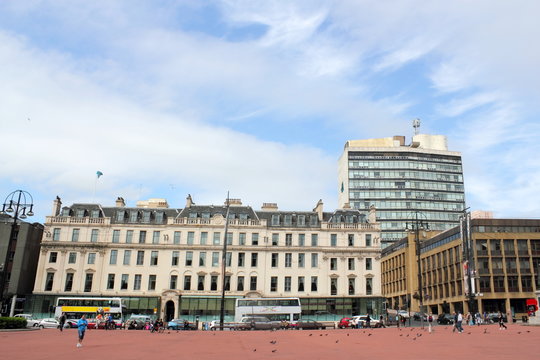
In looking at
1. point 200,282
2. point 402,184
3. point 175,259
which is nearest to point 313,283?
point 200,282

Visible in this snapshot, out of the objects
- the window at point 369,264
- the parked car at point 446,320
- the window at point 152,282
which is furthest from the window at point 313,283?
the window at point 152,282

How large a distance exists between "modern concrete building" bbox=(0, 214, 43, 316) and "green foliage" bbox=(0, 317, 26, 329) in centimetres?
3328

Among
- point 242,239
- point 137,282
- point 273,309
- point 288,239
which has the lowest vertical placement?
point 273,309

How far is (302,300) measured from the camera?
6731 cm

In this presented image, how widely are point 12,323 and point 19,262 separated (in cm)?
3802

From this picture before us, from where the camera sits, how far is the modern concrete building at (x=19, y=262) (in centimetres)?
6769

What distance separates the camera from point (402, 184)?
132250mm

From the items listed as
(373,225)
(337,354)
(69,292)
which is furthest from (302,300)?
(337,354)

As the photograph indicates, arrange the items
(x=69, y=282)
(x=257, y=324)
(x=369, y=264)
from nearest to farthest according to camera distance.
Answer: (x=257, y=324)
(x=69, y=282)
(x=369, y=264)

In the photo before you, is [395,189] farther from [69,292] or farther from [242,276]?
[69,292]

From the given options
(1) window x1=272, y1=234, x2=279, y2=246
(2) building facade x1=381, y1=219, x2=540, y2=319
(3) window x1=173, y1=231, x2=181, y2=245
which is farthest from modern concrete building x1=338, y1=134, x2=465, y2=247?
(3) window x1=173, y1=231, x2=181, y2=245

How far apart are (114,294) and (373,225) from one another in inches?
1551

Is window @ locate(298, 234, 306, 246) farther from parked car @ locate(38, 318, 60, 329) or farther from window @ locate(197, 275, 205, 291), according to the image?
parked car @ locate(38, 318, 60, 329)

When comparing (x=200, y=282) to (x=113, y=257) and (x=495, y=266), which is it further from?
(x=495, y=266)
